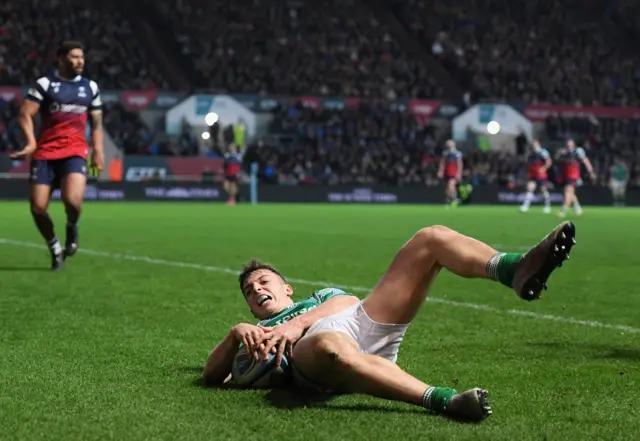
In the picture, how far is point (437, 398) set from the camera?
4273 mm

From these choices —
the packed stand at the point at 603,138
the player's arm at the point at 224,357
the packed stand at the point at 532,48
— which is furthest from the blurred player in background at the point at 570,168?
the player's arm at the point at 224,357

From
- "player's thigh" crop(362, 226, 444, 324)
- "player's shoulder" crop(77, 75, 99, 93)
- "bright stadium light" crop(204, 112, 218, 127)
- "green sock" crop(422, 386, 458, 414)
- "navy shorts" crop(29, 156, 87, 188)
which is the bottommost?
"bright stadium light" crop(204, 112, 218, 127)

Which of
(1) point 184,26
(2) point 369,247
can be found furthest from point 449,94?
(2) point 369,247

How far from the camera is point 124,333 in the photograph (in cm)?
692

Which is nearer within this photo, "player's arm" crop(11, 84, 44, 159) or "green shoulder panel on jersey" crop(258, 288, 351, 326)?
"green shoulder panel on jersey" crop(258, 288, 351, 326)

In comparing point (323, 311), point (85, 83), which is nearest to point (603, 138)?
point (85, 83)

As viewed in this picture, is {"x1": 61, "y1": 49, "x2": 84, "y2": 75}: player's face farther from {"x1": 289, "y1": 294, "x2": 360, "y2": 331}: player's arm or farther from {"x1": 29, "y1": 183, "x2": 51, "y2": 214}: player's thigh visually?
{"x1": 289, "y1": 294, "x2": 360, "y2": 331}: player's arm

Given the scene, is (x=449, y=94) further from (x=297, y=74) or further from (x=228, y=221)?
(x=228, y=221)

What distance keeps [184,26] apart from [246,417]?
41417mm

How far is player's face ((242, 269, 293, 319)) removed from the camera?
17.3 ft

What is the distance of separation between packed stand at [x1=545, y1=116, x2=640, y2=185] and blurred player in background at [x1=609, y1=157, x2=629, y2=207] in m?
0.58

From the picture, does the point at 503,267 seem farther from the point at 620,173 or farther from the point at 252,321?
the point at 620,173

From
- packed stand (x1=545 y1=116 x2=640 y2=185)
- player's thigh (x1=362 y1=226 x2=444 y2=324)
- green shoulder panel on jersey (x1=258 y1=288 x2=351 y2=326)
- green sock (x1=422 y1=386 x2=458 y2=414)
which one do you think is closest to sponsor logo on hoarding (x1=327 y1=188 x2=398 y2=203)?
packed stand (x1=545 y1=116 x2=640 y2=185)

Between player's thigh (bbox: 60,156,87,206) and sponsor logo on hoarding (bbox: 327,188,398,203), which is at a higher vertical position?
player's thigh (bbox: 60,156,87,206)
